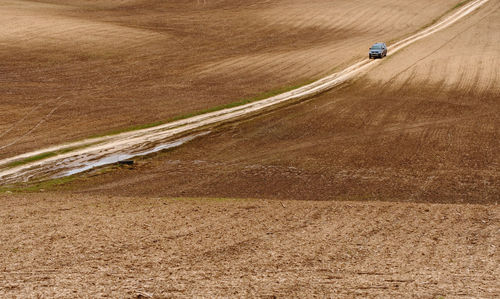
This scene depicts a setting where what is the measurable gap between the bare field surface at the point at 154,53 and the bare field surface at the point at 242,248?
10258 millimetres

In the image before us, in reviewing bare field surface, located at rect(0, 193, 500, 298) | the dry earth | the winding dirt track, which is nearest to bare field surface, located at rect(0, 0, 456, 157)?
the dry earth

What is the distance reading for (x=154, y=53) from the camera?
43562 millimetres

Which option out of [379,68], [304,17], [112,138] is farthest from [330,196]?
[304,17]

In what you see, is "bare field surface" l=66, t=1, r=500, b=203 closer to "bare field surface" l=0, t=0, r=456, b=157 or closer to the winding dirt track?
the winding dirt track

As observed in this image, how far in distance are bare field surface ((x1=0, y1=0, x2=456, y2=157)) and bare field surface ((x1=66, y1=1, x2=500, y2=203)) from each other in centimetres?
511

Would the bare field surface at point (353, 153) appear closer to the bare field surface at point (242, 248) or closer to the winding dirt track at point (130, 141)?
the winding dirt track at point (130, 141)

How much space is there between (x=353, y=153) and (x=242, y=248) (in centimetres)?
1191

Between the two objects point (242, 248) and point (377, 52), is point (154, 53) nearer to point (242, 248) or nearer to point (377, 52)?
point (377, 52)

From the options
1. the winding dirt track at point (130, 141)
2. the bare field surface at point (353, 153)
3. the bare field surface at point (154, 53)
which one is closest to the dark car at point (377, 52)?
the bare field surface at point (154, 53)

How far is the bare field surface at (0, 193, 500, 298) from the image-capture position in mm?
10312

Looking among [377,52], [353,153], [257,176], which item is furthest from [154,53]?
[257,176]

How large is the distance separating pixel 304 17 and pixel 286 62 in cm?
1980

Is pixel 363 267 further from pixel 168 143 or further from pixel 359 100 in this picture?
pixel 359 100

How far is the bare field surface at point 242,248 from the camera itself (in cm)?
1031
